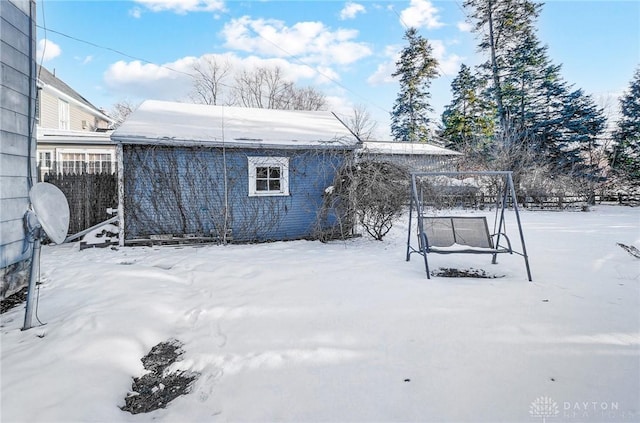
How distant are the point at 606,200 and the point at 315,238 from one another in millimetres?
17682

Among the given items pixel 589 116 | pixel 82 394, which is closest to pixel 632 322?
pixel 82 394

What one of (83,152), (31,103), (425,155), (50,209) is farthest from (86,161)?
(425,155)

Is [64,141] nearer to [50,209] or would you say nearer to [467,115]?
[50,209]

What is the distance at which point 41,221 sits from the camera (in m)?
2.66

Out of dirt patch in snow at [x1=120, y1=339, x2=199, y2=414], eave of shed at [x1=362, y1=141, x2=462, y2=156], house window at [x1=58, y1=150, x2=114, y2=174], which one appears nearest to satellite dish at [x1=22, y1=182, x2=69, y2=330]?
dirt patch in snow at [x1=120, y1=339, x2=199, y2=414]

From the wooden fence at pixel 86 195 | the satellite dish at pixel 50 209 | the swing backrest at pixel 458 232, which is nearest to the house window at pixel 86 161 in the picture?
the wooden fence at pixel 86 195

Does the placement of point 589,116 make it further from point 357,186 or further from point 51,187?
point 51,187

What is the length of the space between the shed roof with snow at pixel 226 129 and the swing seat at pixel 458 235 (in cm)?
337

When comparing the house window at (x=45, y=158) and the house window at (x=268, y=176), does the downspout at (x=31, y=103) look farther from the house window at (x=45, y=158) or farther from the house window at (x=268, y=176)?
the house window at (x=45, y=158)

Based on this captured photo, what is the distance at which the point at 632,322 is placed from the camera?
292cm

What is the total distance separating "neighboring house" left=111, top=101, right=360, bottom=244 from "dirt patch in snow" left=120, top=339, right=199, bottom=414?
480cm

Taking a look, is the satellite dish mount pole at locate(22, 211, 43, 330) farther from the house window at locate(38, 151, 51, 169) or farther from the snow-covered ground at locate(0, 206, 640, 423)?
the house window at locate(38, 151, 51, 169)

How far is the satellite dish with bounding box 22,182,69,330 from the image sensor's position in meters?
2.69

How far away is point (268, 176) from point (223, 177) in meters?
1.05
